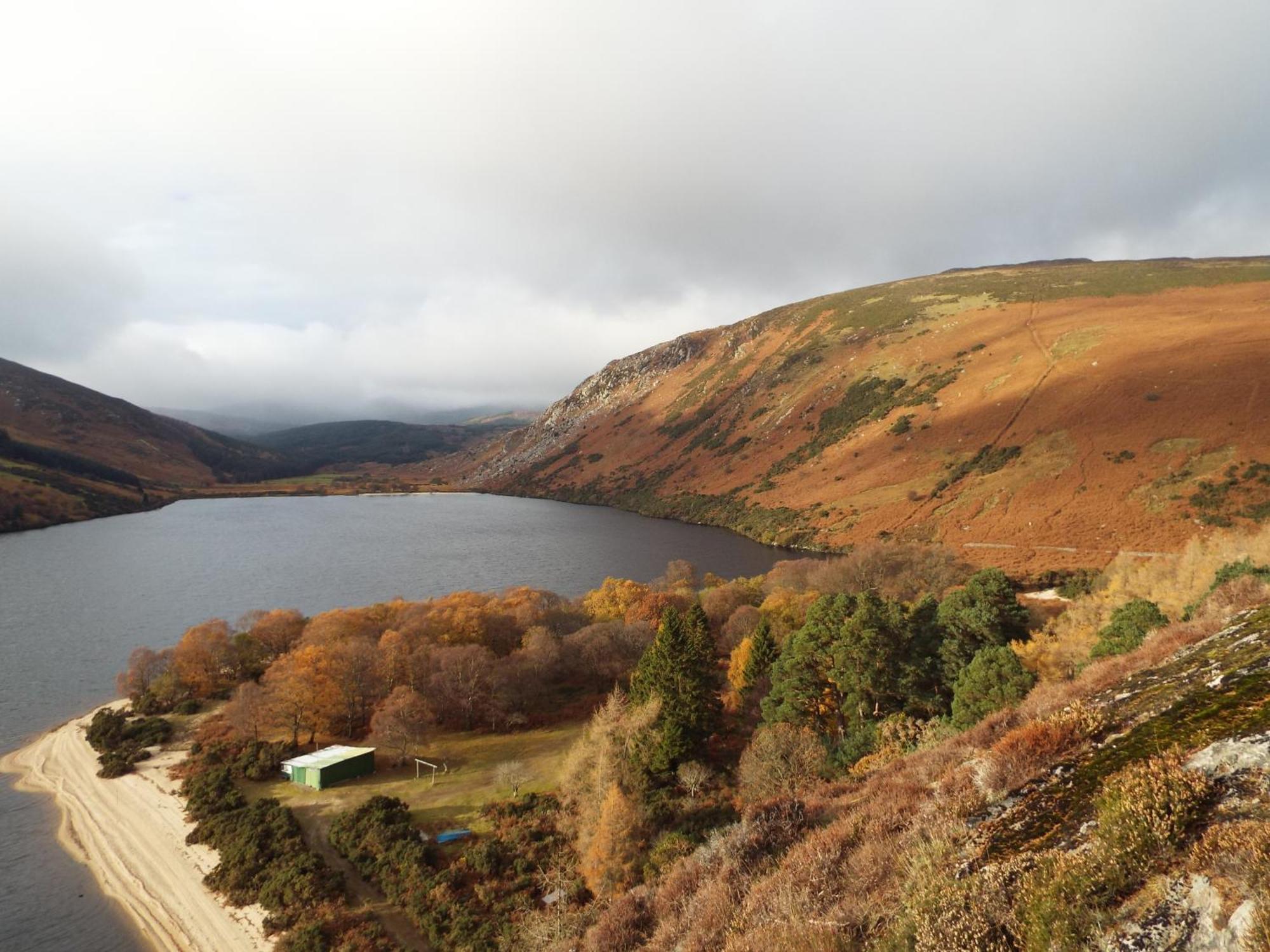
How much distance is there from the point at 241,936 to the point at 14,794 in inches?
945

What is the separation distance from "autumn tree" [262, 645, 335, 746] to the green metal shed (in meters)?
3.39

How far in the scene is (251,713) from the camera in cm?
3944

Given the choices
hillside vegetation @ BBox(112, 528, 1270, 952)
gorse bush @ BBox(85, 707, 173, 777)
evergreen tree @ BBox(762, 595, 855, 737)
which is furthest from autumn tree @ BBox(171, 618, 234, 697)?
evergreen tree @ BBox(762, 595, 855, 737)

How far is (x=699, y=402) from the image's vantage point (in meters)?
189

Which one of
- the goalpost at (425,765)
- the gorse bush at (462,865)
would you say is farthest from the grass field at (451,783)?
the gorse bush at (462,865)

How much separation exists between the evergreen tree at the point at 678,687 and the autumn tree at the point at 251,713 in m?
25.7

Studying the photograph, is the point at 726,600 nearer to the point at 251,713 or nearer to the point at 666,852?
the point at 666,852

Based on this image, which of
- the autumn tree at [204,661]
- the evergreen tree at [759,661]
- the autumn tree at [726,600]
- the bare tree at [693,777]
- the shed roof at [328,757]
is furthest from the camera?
the autumn tree at [726,600]

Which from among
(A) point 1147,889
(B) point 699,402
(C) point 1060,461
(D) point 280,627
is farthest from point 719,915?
(B) point 699,402

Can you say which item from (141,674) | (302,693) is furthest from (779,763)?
(141,674)

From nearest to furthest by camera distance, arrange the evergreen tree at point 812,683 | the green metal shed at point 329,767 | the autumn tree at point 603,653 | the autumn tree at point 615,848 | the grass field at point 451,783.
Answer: the autumn tree at point 615,848 < the evergreen tree at point 812,683 < the grass field at point 451,783 < the green metal shed at point 329,767 < the autumn tree at point 603,653

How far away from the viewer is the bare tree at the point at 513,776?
31.8 metres

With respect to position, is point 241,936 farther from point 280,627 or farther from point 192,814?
point 280,627

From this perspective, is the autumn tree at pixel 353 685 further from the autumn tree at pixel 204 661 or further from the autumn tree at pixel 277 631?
the autumn tree at pixel 204 661
